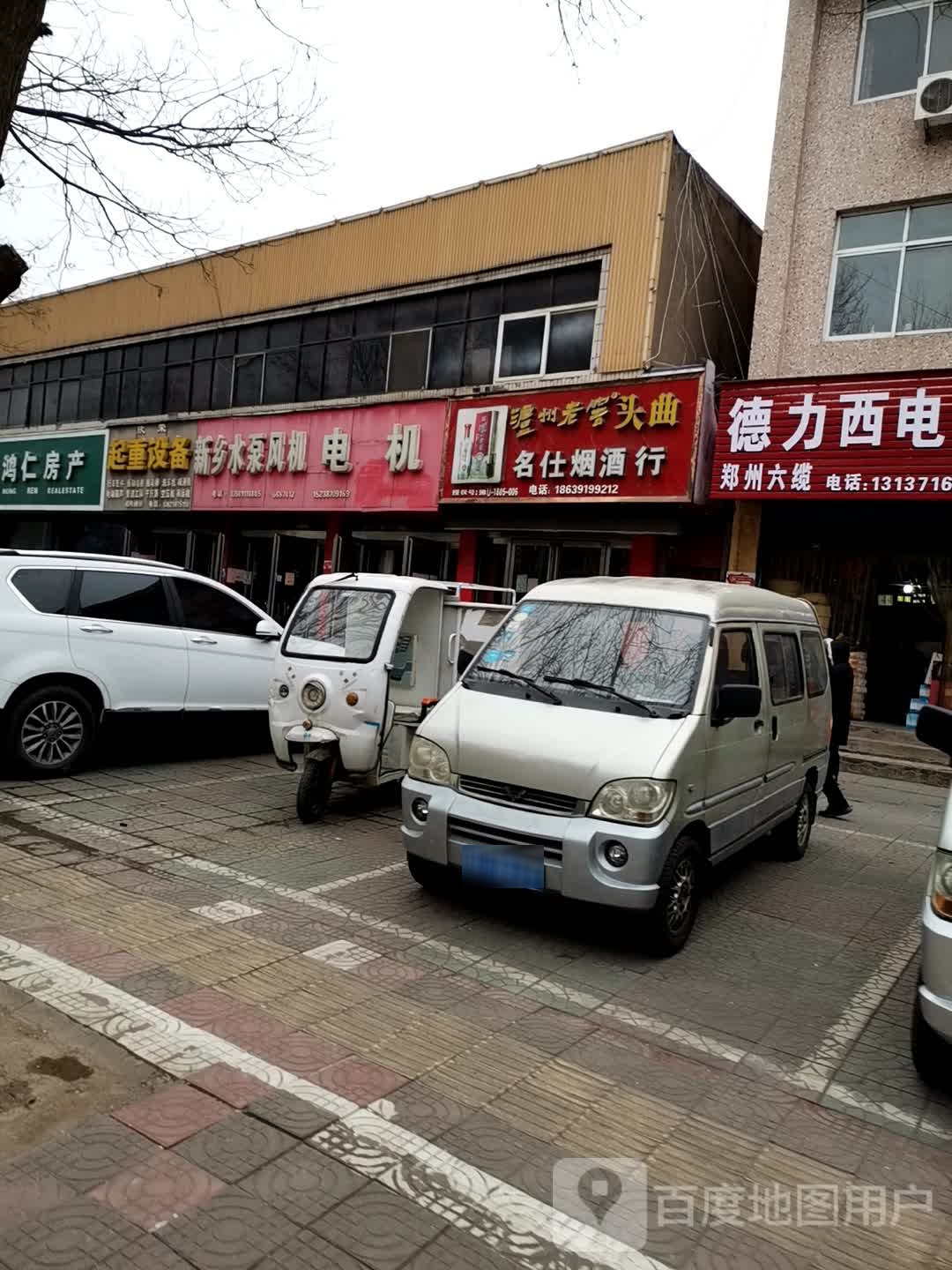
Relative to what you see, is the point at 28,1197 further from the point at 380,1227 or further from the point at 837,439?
the point at 837,439

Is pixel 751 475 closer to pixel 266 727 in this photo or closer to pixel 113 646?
pixel 266 727

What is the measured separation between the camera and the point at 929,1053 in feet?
12.3

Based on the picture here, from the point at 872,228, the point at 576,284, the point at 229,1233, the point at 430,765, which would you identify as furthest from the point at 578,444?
the point at 229,1233

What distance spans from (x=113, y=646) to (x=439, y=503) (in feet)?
27.4

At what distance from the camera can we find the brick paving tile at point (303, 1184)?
270cm

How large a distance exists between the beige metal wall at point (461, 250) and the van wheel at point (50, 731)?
506 centimetres

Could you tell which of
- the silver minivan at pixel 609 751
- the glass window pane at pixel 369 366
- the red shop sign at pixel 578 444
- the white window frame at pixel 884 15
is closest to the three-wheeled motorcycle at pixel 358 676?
the silver minivan at pixel 609 751

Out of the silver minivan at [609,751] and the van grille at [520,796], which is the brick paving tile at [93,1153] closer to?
the silver minivan at [609,751]

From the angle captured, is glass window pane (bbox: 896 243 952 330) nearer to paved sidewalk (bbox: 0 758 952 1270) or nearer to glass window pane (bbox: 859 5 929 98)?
glass window pane (bbox: 859 5 929 98)

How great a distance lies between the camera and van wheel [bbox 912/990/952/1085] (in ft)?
12.2

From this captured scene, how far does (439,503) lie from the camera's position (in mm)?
15758

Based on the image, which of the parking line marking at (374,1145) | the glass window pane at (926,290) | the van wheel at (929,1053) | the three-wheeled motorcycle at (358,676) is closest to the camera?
the parking line marking at (374,1145)

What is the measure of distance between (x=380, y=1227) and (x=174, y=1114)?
0.88m

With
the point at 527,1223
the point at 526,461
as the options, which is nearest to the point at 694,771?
the point at 527,1223
